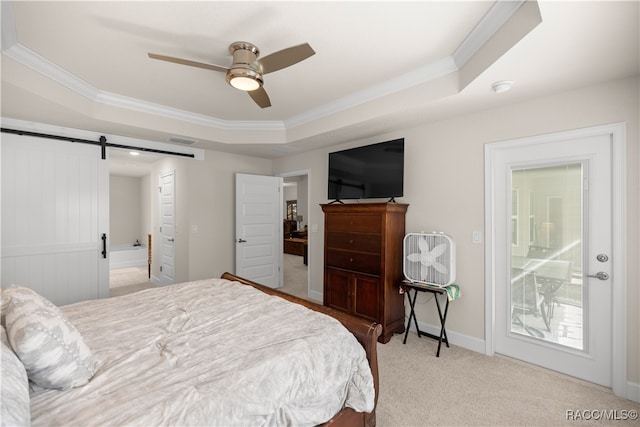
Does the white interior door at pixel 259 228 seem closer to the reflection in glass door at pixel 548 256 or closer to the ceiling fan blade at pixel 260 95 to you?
the ceiling fan blade at pixel 260 95

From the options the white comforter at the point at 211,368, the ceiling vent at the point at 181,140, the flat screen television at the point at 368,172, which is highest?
the ceiling vent at the point at 181,140

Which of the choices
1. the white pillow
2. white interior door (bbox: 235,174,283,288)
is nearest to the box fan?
→ white interior door (bbox: 235,174,283,288)

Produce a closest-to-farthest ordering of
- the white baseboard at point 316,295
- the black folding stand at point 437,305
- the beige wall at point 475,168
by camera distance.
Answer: the beige wall at point 475,168 → the black folding stand at point 437,305 → the white baseboard at point 316,295

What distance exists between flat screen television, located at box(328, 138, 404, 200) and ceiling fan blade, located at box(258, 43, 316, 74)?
1.73 meters

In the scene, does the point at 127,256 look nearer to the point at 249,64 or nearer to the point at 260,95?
the point at 260,95

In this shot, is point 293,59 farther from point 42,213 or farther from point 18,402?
point 42,213

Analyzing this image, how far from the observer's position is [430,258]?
2.99m

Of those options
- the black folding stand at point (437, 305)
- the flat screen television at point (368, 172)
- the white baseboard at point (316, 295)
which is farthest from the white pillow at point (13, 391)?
the white baseboard at point (316, 295)

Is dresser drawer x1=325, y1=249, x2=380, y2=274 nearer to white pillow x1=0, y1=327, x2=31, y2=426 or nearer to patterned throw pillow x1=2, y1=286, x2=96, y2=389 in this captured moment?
patterned throw pillow x1=2, y1=286, x2=96, y2=389

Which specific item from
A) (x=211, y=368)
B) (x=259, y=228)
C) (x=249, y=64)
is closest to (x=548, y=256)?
(x=211, y=368)

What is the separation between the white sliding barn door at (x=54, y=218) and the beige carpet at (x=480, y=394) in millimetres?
3647

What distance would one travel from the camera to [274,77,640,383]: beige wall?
7.19 ft

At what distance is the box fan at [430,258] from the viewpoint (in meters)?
2.90

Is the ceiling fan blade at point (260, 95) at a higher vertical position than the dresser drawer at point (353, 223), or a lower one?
higher
